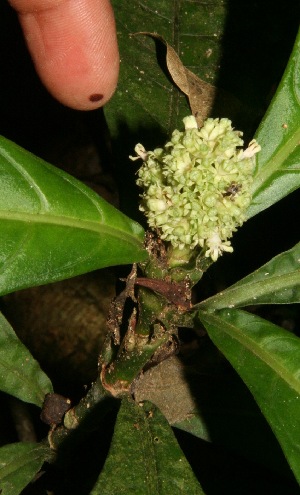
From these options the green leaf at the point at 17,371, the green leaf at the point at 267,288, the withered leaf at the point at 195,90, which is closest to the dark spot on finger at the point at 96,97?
the withered leaf at the point at 195,90

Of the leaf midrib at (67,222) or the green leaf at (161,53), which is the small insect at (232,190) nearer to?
the leaf midrib at (67,222)

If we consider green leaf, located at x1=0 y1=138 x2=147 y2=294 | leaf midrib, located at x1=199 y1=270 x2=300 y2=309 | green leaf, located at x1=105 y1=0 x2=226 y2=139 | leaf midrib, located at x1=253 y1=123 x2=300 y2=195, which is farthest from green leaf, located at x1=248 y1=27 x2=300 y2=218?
green leaf, located at x1=105 y1=0 x2=226 y2=139

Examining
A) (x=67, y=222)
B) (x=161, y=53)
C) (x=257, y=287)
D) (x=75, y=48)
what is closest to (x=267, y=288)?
(x=257, y=287)

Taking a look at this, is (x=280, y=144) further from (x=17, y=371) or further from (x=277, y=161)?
(x=17, y=371)

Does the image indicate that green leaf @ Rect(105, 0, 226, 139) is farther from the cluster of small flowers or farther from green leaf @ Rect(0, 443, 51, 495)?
green leaf @ Rect(0, 443, 51, 495)

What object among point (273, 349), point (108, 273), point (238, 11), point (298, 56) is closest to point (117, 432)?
point (273, 349)

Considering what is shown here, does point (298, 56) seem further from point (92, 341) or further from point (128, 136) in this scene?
point (92, 341)
